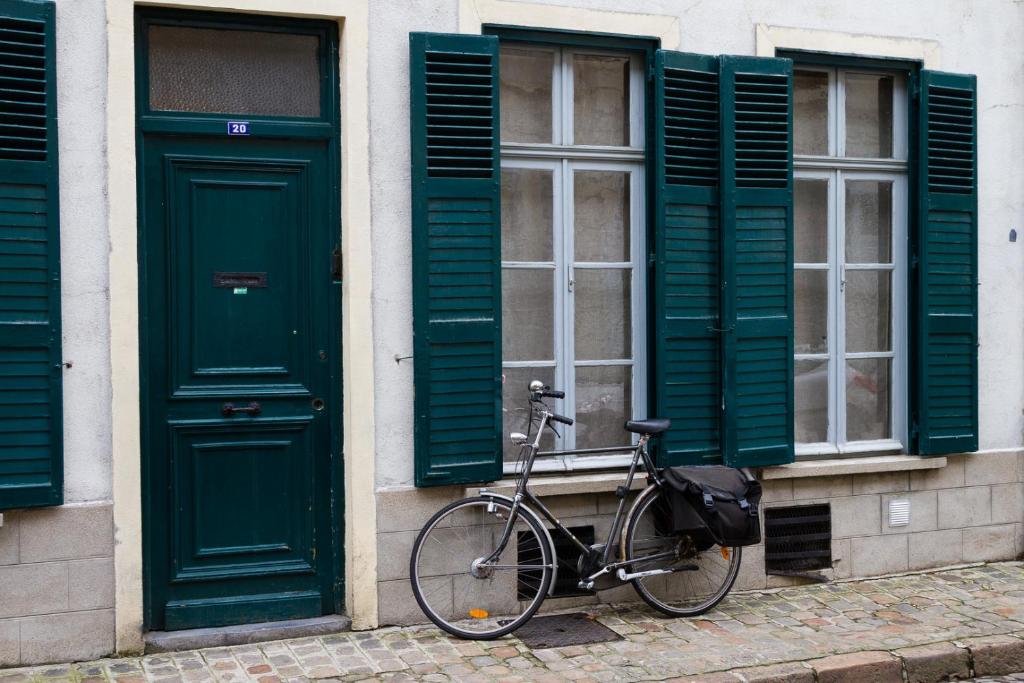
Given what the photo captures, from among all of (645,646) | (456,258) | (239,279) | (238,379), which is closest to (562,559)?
(645,646)

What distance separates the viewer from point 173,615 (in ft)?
19.2

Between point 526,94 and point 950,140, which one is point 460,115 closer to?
point 526,94

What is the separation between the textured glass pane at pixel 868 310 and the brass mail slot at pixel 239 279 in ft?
11.7

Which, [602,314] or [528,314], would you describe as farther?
[602,314]

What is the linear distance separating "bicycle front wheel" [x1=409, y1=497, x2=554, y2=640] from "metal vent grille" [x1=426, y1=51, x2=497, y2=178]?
5.62 ft

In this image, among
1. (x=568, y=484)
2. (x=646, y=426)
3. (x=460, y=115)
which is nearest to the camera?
(x=460, y=115)

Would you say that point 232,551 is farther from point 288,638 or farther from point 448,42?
point 448,42

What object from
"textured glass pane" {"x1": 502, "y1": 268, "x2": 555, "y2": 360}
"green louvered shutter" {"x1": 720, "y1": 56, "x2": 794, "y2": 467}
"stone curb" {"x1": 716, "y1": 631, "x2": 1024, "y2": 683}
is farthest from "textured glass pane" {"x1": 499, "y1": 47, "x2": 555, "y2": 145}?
"stone curb" {"x1": 716, "y1": 631, "x2": 1024, "y2": 683}

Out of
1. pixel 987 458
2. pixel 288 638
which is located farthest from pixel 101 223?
pixel 987 458

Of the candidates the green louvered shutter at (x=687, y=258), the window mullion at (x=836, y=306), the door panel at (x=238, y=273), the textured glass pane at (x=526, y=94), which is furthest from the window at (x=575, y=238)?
the window mullion at (x=836, y=306)

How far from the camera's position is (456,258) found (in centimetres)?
614

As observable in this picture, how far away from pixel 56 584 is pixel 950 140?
5576 mm

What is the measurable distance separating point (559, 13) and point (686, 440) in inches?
95.6

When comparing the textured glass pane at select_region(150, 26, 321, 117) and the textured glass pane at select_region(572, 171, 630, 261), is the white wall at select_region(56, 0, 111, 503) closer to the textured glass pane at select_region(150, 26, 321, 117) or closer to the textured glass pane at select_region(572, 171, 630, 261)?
the textured glass pane at select_region(150, 26, 321, 117)
